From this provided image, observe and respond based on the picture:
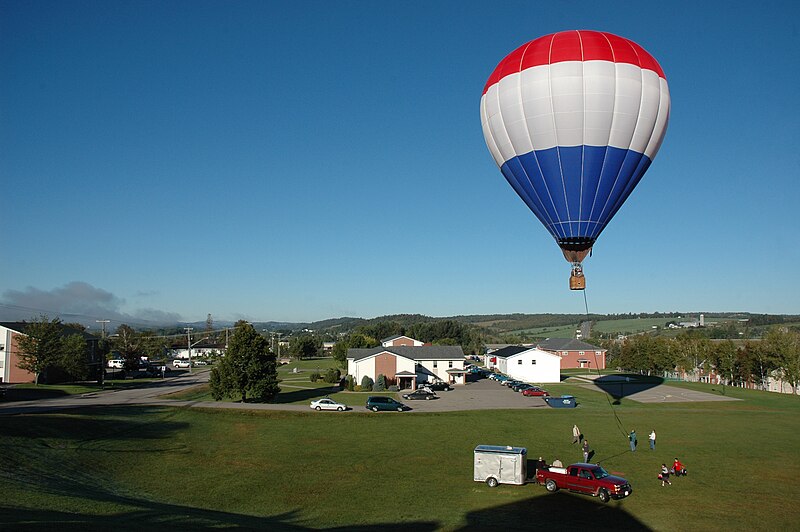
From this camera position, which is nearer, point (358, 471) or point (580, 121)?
point (358, 471)

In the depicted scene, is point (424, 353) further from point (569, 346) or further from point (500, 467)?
point (500, 467)

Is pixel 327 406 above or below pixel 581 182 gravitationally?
below

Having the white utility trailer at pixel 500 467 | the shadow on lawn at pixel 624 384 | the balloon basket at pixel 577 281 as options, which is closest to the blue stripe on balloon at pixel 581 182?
the balloon basket at pixel 577 281

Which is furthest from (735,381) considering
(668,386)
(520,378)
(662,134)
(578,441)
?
(662,134)

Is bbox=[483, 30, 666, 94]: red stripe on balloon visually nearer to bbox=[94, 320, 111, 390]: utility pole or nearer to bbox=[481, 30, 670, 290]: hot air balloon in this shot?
bbox=[481, 30, 670, 290]: hot air balloon

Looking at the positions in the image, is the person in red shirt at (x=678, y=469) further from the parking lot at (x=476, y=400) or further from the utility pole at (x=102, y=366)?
the utility pole at (x=102, y=366)

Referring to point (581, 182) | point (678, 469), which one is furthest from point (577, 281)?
point (678, 469)

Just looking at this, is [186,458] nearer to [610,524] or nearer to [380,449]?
[380,449]
